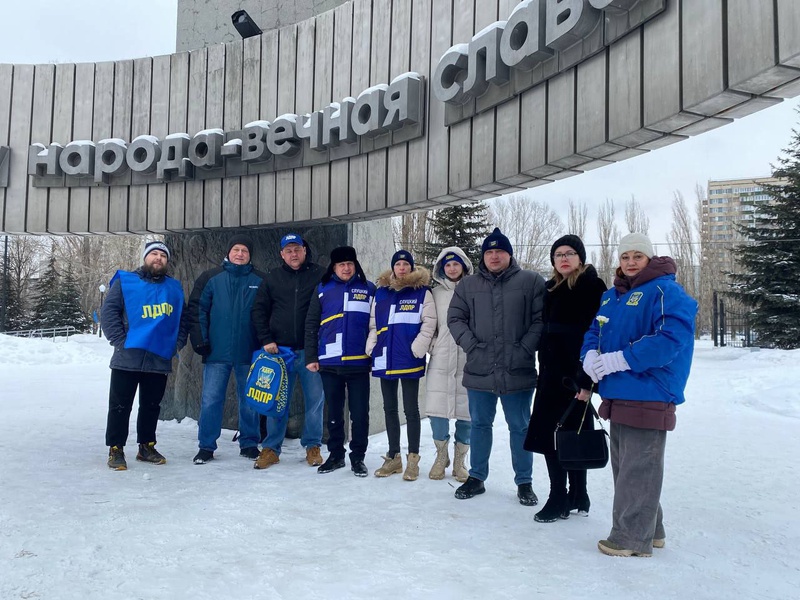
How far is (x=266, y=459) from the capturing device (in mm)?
4879

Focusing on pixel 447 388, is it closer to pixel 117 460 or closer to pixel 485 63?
pixel 485 63

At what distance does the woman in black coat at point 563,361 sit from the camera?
3682 mm

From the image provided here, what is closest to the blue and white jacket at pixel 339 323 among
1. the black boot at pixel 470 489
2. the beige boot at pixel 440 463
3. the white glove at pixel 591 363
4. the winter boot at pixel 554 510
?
the beige boot at pixel 440 463

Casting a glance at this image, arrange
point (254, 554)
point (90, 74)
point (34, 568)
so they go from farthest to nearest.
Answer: point (90, 74), point (254, 554), point (34, 568)

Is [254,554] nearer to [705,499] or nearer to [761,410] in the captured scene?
[705,499]

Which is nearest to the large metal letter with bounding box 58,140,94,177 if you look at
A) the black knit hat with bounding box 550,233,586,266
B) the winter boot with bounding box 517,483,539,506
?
the black knit hat with bounding box 550,233,586,266

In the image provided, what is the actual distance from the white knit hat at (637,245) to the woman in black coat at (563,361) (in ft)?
1.30

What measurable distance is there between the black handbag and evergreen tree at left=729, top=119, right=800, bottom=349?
18.1 metres

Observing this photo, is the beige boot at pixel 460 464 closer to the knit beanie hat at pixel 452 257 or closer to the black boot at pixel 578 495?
the black boot at pixel 578 495

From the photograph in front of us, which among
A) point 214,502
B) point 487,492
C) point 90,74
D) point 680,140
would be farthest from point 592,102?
point 90,74

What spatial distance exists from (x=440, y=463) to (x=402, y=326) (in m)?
1.09

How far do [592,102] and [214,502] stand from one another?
10.8 ft

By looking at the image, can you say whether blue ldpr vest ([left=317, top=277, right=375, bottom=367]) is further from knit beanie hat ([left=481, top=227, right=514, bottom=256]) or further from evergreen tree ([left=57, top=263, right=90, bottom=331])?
evergreen tree ([left=57, top=263, right=90, bottom=331])

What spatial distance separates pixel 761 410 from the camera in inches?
329
